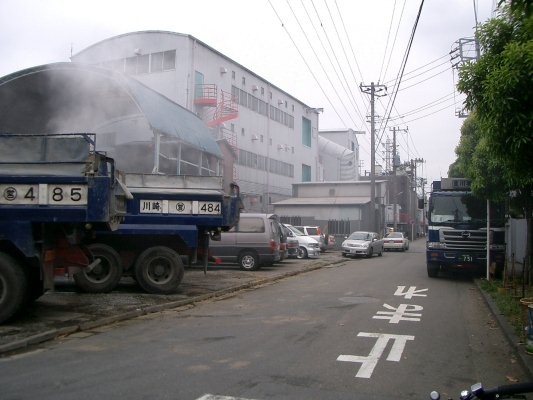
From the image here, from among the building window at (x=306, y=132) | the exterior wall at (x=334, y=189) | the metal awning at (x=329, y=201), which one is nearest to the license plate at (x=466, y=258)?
the metal awning at (x=329, y=201)

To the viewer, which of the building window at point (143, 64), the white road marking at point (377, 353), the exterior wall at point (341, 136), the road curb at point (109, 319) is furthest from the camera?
the exterior wall at point (341, 136)

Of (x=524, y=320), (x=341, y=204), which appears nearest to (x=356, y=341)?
(x=524, y=320)

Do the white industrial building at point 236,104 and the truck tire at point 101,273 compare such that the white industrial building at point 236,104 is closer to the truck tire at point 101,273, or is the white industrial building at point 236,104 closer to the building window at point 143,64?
the building window at point 143,64

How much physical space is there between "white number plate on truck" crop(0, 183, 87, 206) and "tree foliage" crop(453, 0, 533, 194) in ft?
19.1

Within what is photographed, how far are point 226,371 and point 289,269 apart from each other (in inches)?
510

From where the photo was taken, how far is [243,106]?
35.3 meters

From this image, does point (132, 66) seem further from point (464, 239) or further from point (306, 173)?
point (306, 173)

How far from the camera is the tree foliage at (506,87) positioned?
5633 millimetres

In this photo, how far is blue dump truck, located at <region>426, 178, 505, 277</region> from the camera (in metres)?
14.6

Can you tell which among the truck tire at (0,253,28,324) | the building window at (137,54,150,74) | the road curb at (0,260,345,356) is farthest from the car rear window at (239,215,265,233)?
the building window at (137,54,150,74)

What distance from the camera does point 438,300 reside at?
11.5 metres

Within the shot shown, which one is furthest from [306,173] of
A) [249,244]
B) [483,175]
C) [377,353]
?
[377,353]

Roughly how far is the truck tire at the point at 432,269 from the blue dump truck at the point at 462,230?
185 mm

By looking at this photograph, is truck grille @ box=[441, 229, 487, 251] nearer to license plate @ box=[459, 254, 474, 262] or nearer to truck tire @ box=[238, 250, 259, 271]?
license plate @ box=[459, 254, 474, 262]
